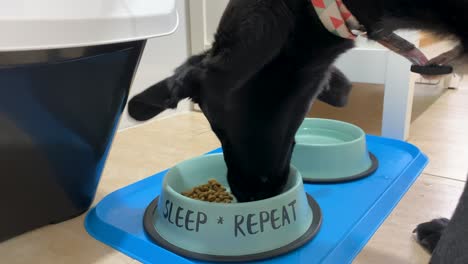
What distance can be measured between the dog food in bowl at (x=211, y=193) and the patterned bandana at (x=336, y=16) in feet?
1.38

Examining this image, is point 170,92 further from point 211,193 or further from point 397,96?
point 397,96

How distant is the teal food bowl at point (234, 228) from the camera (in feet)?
2.44

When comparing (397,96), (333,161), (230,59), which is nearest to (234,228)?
(230,59)

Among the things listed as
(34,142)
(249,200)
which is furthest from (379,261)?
(34,142)

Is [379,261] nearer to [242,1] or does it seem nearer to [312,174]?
[312,174]

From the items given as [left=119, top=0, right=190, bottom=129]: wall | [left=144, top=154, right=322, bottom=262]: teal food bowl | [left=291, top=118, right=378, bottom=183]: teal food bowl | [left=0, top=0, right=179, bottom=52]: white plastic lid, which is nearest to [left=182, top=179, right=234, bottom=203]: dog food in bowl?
[left=144, top=154, right=322, bottom=262]: teal food bowl

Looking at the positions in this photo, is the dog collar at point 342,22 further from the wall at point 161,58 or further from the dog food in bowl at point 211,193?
the wall at point 161,58

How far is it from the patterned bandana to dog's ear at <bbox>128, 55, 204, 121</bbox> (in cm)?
18

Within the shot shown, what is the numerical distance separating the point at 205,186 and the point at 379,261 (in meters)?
0.37

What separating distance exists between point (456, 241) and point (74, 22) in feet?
1.78

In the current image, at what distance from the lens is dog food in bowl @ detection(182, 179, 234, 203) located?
892 mm

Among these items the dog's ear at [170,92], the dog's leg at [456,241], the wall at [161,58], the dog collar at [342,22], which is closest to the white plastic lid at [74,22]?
the dog's ear at [170,92]

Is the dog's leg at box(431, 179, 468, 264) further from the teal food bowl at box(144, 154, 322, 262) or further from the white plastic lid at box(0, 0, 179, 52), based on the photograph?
the white plastic lid at box(0, 0, 179, 52)

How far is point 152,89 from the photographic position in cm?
64
